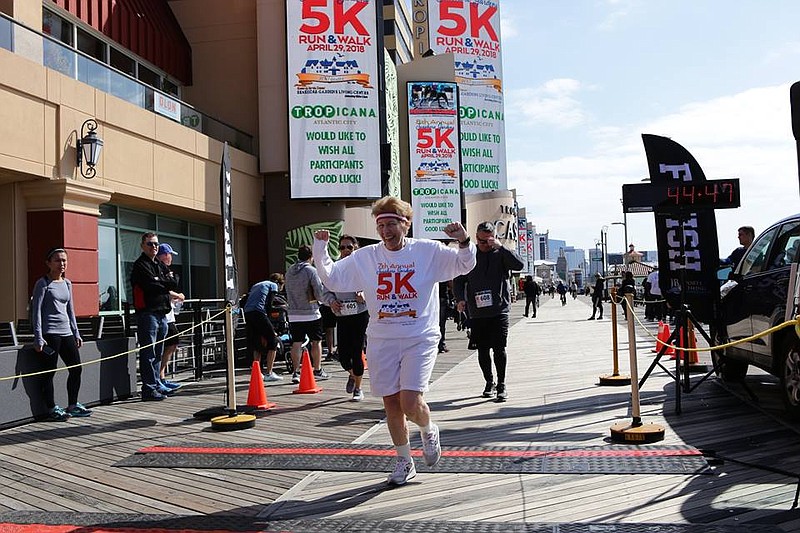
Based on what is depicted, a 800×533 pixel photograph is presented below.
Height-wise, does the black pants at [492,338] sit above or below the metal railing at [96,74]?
below

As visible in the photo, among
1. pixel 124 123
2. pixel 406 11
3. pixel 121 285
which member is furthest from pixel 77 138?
pixel 406 11

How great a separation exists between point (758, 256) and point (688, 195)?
3.27ft

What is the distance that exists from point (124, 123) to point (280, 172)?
6539mm

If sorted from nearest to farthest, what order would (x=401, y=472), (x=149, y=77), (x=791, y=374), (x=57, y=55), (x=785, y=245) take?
(x=401, y=472) → (x=791, y=374) → (x=785, y=245) → (x=57, y=55) → (x=149, y=77)

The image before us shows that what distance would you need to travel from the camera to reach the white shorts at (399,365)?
4.73 metres

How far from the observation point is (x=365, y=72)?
1977 centimetres

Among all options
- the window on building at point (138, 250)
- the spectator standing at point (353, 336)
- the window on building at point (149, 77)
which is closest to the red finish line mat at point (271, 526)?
the spectator standing at point (353, 336)

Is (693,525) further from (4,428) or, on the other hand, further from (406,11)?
(406,11)

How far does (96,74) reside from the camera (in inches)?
522

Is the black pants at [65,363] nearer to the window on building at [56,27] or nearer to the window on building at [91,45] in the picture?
the window on building at [56,27]

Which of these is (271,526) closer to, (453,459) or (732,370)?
(453,459)

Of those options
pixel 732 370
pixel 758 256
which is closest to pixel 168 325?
pixel 732 370

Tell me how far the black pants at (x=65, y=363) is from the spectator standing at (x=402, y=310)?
4.15 m

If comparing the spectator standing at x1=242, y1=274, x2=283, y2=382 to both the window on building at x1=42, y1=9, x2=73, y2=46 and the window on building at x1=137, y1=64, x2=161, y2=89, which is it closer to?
the window on building at x1=42, y1=9, x2=73, y2=46
